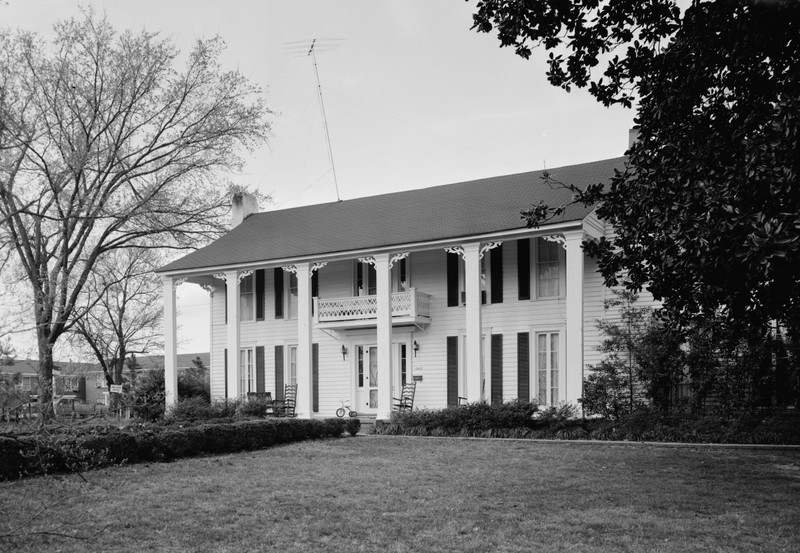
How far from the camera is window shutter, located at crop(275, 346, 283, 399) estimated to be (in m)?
27.1

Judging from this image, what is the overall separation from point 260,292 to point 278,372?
9.14 ft

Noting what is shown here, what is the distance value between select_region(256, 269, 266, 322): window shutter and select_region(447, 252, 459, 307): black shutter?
7.00 m

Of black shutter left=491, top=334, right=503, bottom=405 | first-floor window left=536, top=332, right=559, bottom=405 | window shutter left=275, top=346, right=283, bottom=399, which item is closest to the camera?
first-floor window left=536, top=332, right=559, bottom=405

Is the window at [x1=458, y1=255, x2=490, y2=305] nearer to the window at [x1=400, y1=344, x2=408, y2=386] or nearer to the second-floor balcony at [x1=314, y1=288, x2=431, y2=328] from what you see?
the second-floor balcony at [x1=314, y1=288, x2=431, y2=328]

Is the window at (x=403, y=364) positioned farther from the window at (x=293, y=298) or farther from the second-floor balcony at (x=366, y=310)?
the window at (x=293, y=298)

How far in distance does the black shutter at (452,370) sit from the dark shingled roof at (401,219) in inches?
138

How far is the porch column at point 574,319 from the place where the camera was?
19.5 meters

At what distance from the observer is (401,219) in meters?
24.9

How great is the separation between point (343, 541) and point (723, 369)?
12.9 m

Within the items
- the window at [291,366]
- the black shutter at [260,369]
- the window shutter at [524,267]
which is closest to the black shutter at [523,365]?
the window shutter at [524,267]

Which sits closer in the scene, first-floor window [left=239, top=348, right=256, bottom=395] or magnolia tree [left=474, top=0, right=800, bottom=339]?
magnolia tree [left=474, top=0, right=800, bottom=339]

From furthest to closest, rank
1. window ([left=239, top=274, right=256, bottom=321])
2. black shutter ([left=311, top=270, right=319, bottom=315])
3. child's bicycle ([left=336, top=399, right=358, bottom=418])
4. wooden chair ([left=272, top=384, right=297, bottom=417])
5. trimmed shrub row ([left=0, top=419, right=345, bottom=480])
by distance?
window ([left=239, top=274, right=256, bottom=321])
black shutter ([left=311, top=270, right=319, bottom=315])
child's bicycle ([left=336, top=399, right=358, bottom=418])
wooden chair ([left=272, top=384, right=297, bottom=417])
trimmed shrub row ([left=0, top=419, right=345, bottom=480])

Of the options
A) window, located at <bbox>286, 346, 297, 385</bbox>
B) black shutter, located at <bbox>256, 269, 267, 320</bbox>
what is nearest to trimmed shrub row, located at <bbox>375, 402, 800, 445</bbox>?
window, located at <bbox>286, 346, 297, 385</bbox>

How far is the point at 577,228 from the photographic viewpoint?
19.8 m
